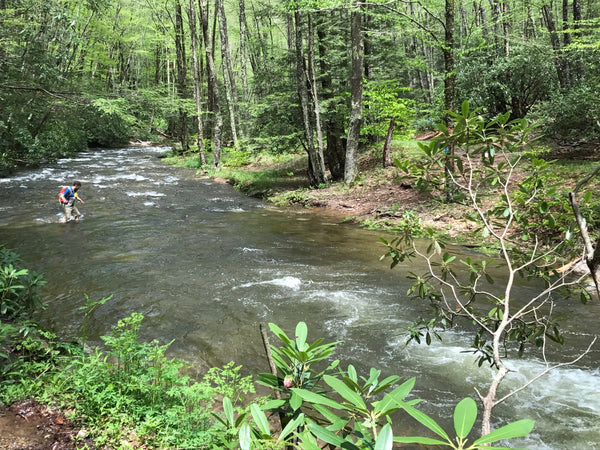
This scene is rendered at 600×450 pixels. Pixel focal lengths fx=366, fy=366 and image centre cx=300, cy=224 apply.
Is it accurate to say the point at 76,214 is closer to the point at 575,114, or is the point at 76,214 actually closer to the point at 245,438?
the point at 245,438

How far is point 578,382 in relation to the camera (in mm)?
3740

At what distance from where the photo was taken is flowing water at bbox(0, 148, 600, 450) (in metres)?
3.69

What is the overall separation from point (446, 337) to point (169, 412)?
11.7 feet

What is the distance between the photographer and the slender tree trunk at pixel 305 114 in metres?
13.5

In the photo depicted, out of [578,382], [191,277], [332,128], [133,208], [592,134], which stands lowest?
[578,382]

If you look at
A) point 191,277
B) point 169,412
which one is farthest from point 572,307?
point 191,277

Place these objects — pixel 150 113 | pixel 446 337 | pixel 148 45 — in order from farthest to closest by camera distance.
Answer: pixel 148 45, pixel 150 113, pixel 446 337

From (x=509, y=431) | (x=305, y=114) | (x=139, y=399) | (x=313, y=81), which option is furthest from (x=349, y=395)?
(x=305, y=114)

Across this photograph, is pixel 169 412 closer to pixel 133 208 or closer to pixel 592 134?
pixel 133 208

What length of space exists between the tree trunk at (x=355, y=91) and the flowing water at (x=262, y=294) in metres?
2.83

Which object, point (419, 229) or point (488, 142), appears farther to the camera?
point (419, 229)

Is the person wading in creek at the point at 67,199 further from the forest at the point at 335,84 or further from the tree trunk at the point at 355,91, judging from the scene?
the tree trunk at the point at 355,91

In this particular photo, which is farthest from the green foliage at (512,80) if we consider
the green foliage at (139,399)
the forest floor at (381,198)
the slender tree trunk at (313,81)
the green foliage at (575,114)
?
the green foliage at (139,399)

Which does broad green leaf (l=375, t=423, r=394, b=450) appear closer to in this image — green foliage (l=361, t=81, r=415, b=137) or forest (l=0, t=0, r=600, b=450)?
forest (l=0, t=0, r=600, b=450)
